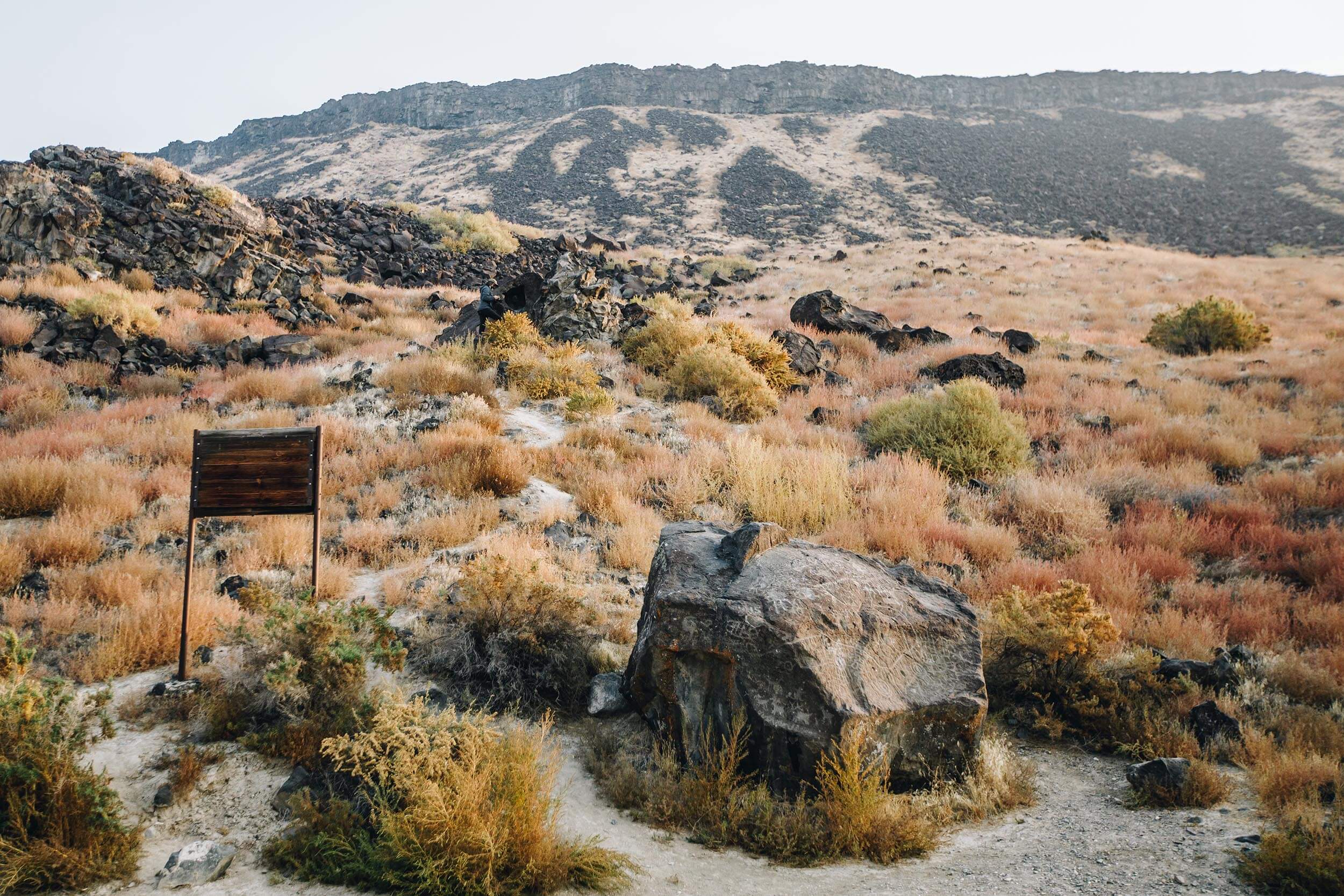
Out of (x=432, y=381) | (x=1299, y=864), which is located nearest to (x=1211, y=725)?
(x=1299, y=864)

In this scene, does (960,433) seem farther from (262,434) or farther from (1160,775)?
(262,434)

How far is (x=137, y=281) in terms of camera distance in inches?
671

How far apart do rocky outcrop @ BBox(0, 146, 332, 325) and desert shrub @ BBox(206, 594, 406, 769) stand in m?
15.3

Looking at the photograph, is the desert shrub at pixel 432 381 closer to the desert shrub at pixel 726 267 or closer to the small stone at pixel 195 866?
the small stone at pixel 195 866

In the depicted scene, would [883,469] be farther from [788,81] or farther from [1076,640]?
[788,81]

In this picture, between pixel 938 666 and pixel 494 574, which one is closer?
pixel 938 666

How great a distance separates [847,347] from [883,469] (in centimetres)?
869

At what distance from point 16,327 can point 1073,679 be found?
17.7m

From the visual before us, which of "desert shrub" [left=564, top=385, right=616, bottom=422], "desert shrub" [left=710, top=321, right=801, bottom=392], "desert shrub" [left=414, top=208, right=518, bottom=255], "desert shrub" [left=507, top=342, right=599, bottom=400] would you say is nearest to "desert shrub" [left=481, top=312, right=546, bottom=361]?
"desert shrub" [left=507, top=342, right=599, bottom=400]

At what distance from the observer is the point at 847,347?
16609mm

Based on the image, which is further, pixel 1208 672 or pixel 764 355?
pixel 764 355

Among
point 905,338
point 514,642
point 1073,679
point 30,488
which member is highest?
point 905,338

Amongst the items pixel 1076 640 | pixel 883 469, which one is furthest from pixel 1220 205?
pixel 1076 640

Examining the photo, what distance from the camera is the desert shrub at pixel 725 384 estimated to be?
38.7 feet
